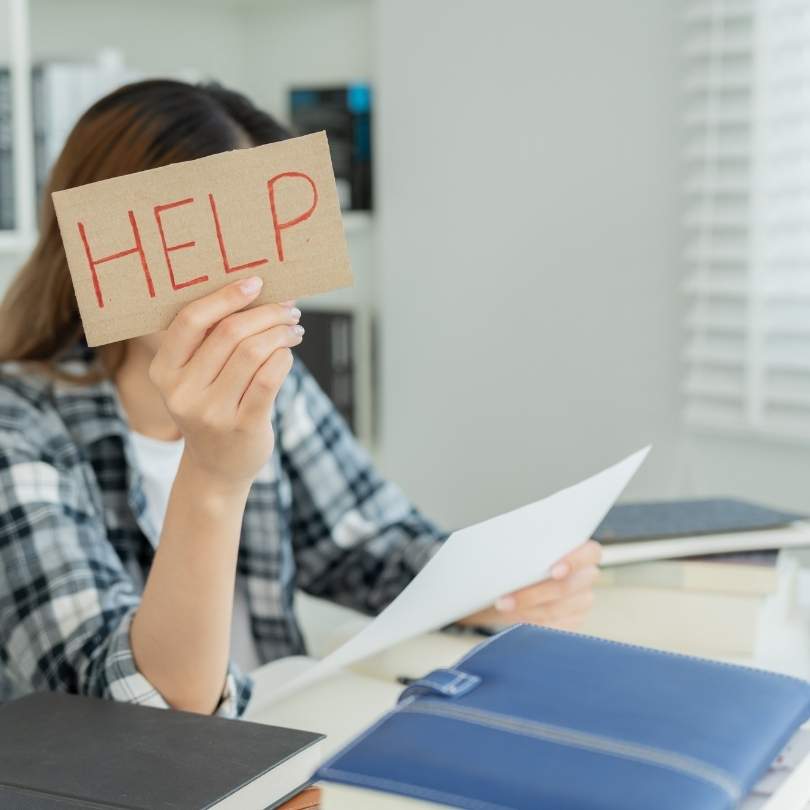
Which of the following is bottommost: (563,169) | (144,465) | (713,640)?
(713,640)

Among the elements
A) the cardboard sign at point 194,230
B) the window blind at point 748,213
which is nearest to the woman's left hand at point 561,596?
the cardboard sign at point 194,230

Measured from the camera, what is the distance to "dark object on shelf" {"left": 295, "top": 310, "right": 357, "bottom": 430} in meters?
2.26

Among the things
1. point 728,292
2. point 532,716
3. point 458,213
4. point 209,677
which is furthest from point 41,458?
point 458,213

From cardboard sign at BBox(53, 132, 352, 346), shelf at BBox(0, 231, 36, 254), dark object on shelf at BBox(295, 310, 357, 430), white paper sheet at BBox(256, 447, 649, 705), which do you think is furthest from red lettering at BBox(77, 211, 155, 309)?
dark object on shelf at BBox(295, 310, 357, 430)

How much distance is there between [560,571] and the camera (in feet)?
3.31

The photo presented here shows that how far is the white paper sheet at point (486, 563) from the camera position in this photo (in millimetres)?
819

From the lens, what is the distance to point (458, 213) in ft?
7.10

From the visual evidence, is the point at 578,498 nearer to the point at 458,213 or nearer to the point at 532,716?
the point at 532,716

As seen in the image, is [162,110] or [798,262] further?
[798,262]

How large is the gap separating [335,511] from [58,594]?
462mm

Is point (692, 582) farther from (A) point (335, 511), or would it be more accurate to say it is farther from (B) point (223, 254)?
(B) point (223, 254)

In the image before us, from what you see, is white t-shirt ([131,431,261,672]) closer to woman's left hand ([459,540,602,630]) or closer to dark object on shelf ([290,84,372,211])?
woman's left hand ([459,540,602,630])

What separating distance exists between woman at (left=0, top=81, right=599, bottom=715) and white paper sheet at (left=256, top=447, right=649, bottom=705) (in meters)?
0.05

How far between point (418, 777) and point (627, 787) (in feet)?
0.29
